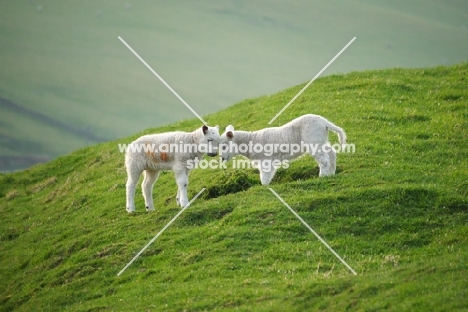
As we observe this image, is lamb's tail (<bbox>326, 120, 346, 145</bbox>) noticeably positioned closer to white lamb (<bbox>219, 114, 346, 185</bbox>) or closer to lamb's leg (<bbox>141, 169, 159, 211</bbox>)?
white lamb (<bbox>219, 114, 346, 185</bbox>)

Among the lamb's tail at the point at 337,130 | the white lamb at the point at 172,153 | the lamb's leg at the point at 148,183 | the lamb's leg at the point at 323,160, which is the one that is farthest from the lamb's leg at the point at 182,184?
the lamb's tail at the point at 337,130

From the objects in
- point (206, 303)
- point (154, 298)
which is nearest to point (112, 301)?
point (154, 298)

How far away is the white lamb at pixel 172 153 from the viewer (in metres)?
23.5

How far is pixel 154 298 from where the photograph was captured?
1908 centimetres

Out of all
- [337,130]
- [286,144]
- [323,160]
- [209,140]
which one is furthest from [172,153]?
[337,130]

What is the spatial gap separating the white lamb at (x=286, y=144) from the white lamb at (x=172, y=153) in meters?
0.82

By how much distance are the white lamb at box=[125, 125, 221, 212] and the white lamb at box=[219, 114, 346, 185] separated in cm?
82

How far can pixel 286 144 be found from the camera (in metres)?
23.8

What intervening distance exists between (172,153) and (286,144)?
3.46 m

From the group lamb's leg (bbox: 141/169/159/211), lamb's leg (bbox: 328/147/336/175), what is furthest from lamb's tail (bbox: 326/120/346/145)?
lamb's leg (bbox: 141/169/159/211)

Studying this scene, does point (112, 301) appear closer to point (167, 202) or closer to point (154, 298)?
point (154, 298)

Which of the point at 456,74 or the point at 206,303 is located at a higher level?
the point at 456,74

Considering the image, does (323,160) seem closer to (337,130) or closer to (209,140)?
(337,130)

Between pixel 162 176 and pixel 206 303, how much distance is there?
588 inches
